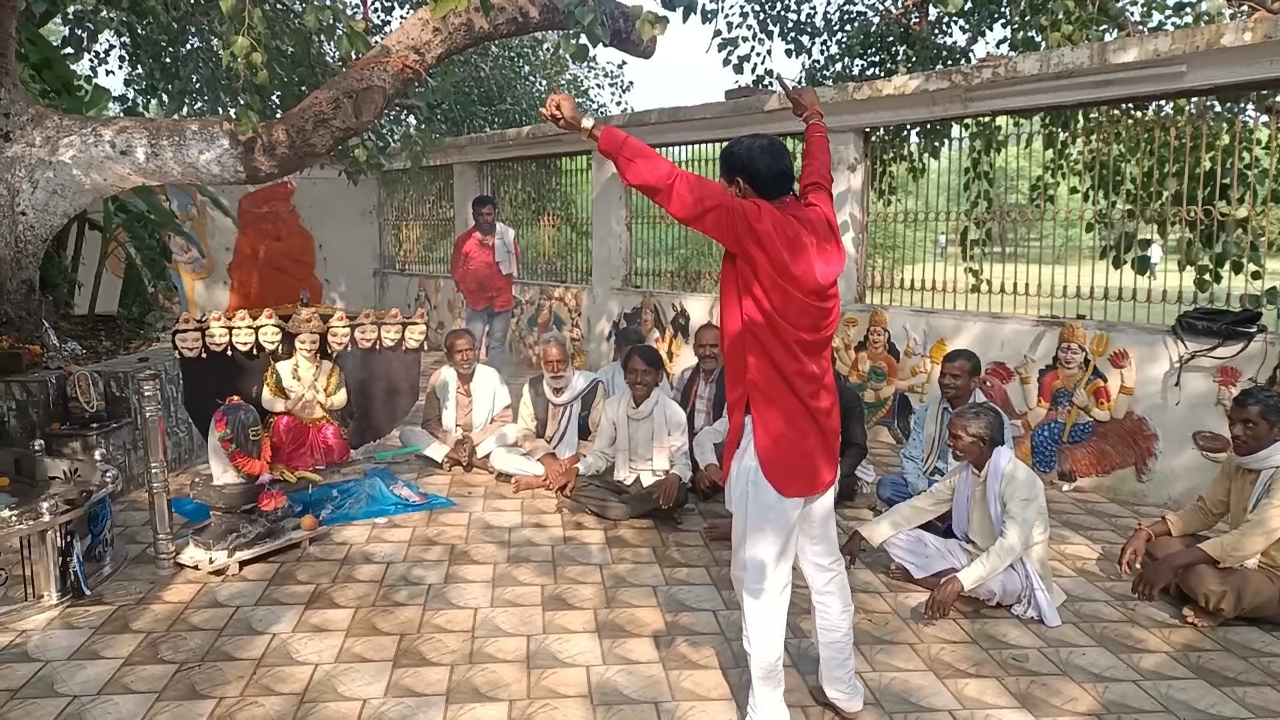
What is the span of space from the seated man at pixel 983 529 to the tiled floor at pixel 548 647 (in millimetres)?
125

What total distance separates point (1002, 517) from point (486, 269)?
6.79m

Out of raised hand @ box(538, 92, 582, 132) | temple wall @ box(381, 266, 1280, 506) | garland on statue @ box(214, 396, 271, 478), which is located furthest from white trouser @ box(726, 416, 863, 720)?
temple wall @ box(381, 266, 1280, 506)

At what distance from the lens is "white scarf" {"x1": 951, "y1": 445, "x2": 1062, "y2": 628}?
4094mm

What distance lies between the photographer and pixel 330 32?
659 cm

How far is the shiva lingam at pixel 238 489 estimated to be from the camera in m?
4.78

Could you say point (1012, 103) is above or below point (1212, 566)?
above

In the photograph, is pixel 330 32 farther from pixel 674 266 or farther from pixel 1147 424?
pixel 1147 424

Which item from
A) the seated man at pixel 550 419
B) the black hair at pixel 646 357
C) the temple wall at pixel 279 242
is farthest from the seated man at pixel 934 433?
the temple wall at pixel 279 242

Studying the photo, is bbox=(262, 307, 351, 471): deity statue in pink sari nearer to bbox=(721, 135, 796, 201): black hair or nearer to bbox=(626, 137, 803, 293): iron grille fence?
bbox=(721, 135, 796, 201): black hair

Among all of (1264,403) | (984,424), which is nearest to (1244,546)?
(1264,403)

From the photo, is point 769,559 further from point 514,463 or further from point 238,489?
point 514,463

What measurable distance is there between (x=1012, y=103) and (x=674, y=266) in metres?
3.96

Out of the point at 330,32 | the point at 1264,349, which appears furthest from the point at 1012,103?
the point at 330,32

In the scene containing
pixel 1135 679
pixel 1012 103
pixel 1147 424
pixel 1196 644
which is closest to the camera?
pixel 1135 679
